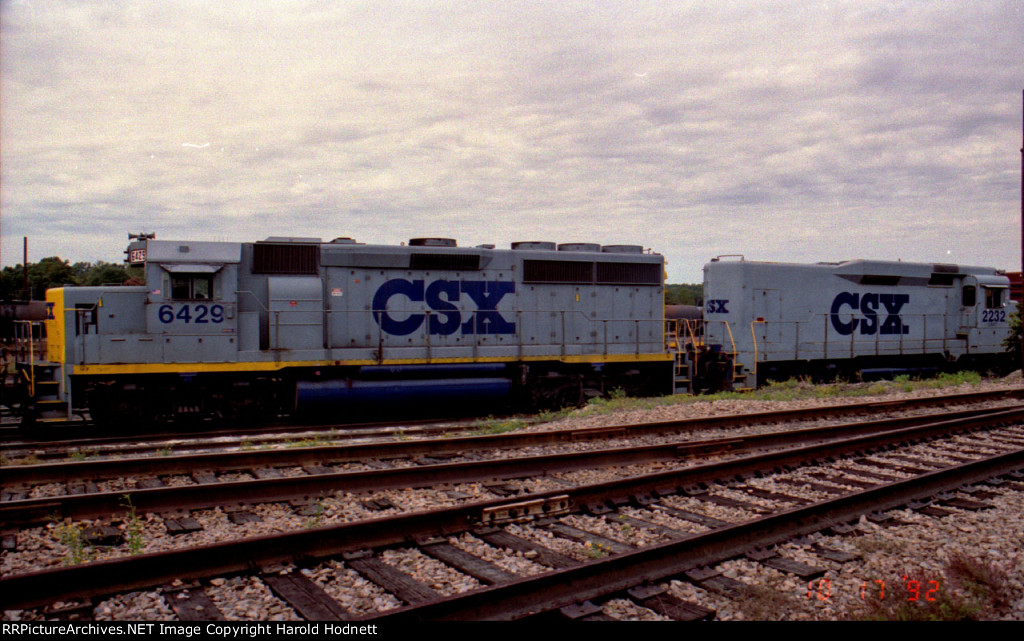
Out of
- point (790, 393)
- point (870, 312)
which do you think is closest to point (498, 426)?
point (790, 393)

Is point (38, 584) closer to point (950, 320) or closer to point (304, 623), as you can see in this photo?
point (304, 623)

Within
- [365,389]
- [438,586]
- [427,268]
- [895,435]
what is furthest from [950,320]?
[438,586]

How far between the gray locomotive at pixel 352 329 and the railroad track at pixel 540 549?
7.21 metres

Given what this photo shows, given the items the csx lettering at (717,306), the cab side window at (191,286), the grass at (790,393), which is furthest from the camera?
the csx lettering at (717,306)

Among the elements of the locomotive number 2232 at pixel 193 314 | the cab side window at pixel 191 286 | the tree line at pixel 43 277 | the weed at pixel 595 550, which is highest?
the tree line at pixel 43 277

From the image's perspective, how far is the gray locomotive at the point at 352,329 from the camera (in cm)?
1166

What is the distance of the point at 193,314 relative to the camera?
1198 centimetres

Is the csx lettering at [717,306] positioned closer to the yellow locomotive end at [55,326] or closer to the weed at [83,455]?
the weed at [83,455]

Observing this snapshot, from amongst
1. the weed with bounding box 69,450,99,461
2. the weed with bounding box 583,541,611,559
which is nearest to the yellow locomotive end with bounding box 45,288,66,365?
the weed with bounding box 69,450,99,461

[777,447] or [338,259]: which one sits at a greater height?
[338,259]

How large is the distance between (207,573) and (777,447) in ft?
24.2

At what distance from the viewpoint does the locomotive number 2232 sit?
38.9ft

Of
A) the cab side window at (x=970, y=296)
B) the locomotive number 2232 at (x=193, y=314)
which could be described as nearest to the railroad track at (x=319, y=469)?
the locomotive number 2232 at (x=193, y=314)

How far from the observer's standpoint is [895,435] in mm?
9414
